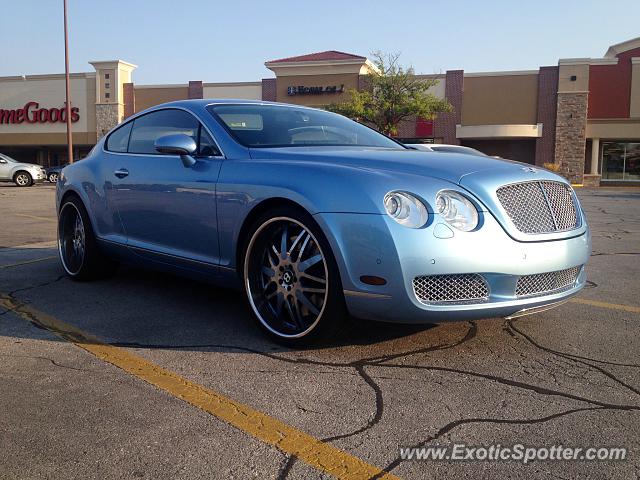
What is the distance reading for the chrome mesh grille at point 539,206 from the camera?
11.3 feet

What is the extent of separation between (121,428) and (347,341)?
5.06 ft

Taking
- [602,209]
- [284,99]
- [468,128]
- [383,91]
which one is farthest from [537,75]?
[602,209]

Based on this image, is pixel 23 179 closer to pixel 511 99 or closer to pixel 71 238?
pixel 71 238

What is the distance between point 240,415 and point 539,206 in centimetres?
207

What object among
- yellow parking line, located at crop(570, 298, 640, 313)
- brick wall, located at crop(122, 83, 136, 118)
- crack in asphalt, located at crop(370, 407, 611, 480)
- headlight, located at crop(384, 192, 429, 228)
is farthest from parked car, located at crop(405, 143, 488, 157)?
brick wall, located at crop(122, 83, 136, 118)

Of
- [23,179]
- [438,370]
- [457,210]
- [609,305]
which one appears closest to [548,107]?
[23,179]

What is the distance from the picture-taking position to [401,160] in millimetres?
3672

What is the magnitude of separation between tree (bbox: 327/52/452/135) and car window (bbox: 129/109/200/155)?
29528mm

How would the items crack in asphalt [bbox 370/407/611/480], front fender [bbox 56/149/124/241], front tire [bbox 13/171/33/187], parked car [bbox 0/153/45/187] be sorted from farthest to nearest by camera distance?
front tire [bbox 13/171/33/187]
parked car [bbox 0/153/45/187]
front fender [bbox 56/149/124/241]
crack in asphalt [bbox 370/407/611/480]

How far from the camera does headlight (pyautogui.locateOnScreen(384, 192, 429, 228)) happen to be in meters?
3.23

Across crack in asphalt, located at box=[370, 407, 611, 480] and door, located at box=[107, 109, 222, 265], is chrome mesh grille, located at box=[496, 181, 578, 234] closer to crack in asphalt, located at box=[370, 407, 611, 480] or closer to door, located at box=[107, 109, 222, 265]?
crack in asphalt, located at box=[370, 407, 611, 480]

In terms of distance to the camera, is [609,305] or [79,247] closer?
[609,305]

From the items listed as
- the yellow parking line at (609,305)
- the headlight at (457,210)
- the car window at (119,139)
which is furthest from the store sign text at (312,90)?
the headlight at (457,210)

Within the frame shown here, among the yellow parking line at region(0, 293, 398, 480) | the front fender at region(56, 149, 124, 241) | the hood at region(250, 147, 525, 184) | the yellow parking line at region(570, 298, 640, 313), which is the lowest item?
the yellow parking line at region(0, 293, 398, 480)
